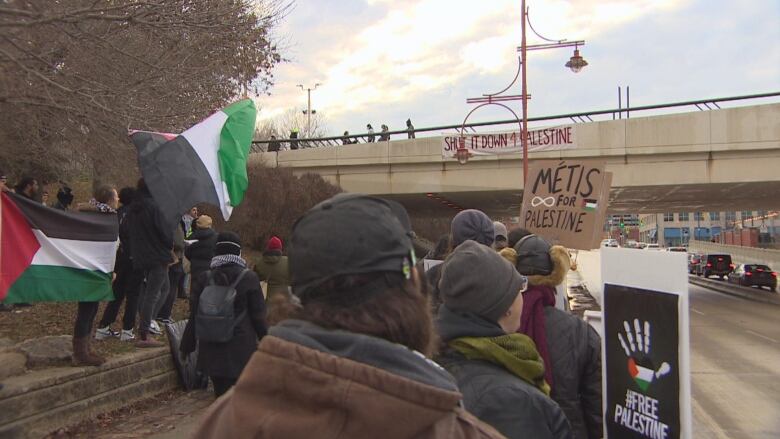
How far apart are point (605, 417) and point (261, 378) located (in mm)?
2471

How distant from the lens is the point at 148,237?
6.99 meters

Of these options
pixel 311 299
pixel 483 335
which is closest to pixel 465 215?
pixel 483 335

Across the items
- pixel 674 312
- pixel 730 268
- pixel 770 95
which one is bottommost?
pixel 730 268

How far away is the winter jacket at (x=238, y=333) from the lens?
5078 mm

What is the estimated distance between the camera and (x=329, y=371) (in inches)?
44.5

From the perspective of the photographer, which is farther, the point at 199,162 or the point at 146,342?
the point at 146,342

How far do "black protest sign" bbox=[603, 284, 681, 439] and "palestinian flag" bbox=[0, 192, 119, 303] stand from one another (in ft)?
16.3

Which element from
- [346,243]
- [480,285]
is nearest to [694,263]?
[480,285]

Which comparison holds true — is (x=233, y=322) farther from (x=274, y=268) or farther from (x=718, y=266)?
(x=718, y=266)

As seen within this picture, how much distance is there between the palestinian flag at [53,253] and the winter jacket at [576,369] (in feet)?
15.6

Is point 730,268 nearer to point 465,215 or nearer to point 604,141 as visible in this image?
point 604,141

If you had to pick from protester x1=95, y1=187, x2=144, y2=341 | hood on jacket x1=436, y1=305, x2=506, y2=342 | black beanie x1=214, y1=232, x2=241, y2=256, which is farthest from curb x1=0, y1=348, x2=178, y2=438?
hood on jacket x1=436, y1=305, x2=506, y2=342

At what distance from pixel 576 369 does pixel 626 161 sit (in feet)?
68.1

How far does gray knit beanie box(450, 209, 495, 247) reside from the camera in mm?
4617
